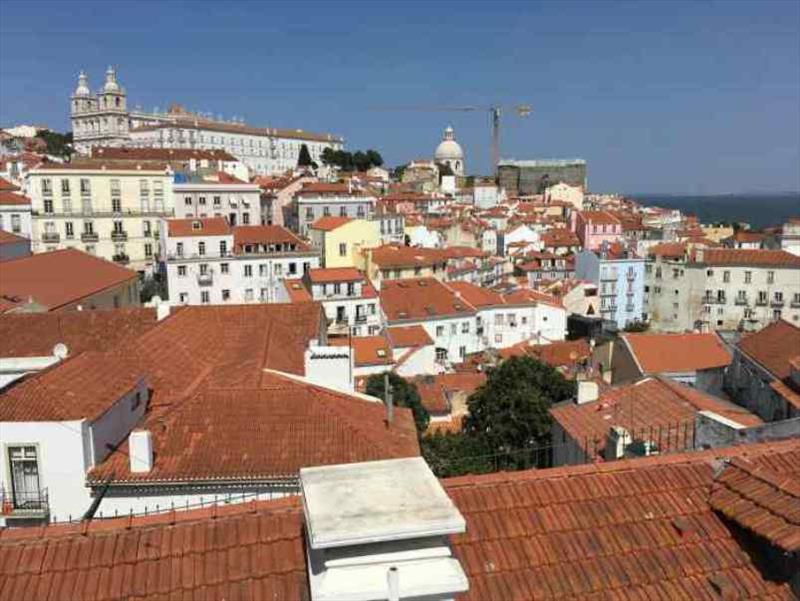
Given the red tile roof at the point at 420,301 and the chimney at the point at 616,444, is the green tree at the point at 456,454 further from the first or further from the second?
the red tile roof at the point at 420,301

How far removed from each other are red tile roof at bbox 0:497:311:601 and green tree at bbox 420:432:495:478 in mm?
13319

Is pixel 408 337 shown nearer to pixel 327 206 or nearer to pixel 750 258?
pixel 327 206

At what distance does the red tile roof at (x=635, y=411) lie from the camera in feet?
50.3

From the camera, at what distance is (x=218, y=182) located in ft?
215

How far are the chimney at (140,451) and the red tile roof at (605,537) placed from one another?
23.8 feet

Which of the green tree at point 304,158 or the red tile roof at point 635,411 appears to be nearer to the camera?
the red tile roof at point 635,411

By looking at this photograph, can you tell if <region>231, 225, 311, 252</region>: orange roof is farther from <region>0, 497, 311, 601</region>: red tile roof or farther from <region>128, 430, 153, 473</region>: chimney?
<region>0, 497, 311, 601</region>: red tile roof

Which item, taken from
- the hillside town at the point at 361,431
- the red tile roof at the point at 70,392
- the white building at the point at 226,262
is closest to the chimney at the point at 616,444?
the hillside town at the point at 361,431

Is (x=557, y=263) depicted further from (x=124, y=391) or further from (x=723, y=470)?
(x=723, y=470)

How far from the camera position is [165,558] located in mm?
4379

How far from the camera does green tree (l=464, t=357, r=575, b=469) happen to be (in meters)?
26.5

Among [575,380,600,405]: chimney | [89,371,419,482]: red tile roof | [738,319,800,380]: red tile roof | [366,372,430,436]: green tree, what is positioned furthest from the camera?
[366,372,430,436]: green tree

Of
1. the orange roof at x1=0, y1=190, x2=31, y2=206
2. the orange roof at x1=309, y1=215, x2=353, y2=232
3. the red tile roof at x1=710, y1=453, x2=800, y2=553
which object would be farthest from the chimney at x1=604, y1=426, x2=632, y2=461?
the orange roof at x1=0, y1=190, x2=31, y2=206

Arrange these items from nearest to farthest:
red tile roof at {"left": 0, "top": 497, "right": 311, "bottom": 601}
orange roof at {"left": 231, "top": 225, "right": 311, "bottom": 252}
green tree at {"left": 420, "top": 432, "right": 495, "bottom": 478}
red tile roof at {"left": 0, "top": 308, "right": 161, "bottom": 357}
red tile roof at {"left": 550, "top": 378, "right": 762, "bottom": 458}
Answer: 1. red tile roof at {"left": 0, "top": 497, "right": 311, "bottom": 601}
2. red tile roof at {"left": 550, "top": 378, "right": 762, "bottom": 458}
3. red tile roof at {"left": 0, "top": 308, "right": 161, "bottom": 357}
4. green tree at {"left": 420, "top": 432, "right": 495, "bottom": 478}
5. orange roof at {"left": 231, "top": 225, "right": 311, "bottom": 252}
